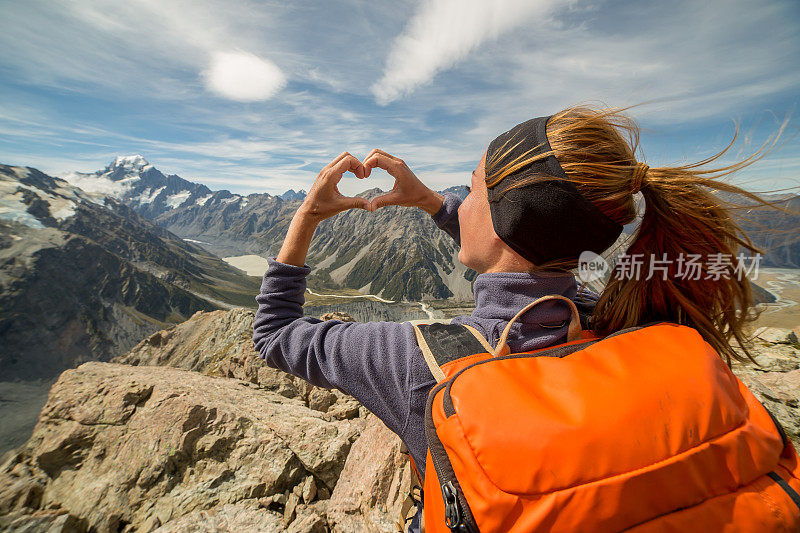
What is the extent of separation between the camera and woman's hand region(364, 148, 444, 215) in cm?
401

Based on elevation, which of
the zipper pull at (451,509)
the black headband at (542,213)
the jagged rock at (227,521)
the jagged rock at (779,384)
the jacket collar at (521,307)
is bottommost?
the jagged rock at (227,521)

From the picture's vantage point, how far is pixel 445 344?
266cm

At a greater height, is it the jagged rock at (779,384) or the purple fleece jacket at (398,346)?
the purple fleece jacket at (398,346)

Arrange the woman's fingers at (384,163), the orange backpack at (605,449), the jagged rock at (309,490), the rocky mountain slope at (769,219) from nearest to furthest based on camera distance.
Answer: the orange backpack at (605,449)
the rocky mountain slope at (769,219)
the woman's fingers at (384,163)
the jagged rock at (309,490)

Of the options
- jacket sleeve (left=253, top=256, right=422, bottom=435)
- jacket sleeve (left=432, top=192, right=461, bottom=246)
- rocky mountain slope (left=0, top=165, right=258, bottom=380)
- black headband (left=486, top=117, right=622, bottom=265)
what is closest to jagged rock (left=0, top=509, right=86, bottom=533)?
jacket sleeve (left=253, top=256, right=422, bottom=435)

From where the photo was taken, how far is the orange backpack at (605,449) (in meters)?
1.91

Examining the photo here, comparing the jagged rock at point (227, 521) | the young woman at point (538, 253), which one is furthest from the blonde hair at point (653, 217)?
the jagged rock at point (227, 521)

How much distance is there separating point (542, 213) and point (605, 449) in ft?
5.64

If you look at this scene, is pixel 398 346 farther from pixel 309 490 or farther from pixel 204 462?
pixel 204 462

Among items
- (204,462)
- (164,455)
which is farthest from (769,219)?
(164,455)

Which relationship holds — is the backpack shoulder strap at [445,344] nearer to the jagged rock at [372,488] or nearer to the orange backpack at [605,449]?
the orange backpack at [605,449]

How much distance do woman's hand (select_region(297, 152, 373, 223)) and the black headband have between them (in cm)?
140

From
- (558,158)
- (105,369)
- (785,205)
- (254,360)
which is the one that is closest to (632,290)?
(558,158)

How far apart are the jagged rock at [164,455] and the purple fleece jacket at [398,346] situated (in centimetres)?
490
